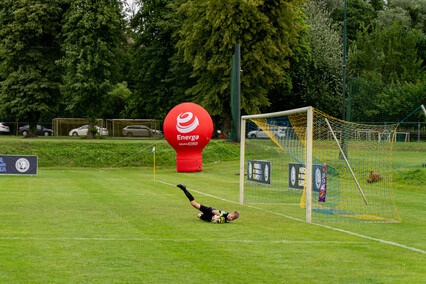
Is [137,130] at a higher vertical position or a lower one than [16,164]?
higher

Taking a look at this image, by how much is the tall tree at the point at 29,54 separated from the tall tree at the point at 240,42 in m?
14.8

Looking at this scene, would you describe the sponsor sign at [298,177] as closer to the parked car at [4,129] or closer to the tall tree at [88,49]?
the tall tree at [88,49]

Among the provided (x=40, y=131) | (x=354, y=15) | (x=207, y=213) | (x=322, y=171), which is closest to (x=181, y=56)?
(x=40, y=131)

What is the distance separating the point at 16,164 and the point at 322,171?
19.3 metres

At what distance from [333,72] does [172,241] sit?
53504 millimetres

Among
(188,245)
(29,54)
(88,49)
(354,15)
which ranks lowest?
(188,245)

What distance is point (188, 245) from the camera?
1088 cm

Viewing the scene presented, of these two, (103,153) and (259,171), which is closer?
(259,171)

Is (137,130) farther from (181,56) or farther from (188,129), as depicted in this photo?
(188,129)

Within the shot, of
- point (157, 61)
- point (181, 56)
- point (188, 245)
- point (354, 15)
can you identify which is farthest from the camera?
point (354, 15)

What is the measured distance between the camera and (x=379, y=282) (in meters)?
8.20

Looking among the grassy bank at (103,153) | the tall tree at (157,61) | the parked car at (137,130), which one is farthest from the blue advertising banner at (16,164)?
the parked car at (137,130)

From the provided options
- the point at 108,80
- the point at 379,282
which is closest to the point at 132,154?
the point at 108,80

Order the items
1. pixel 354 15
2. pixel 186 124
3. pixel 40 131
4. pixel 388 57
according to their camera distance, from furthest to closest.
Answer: pixel 354 15
pixel 40 131
pixel 388 57
pixel 186 124
